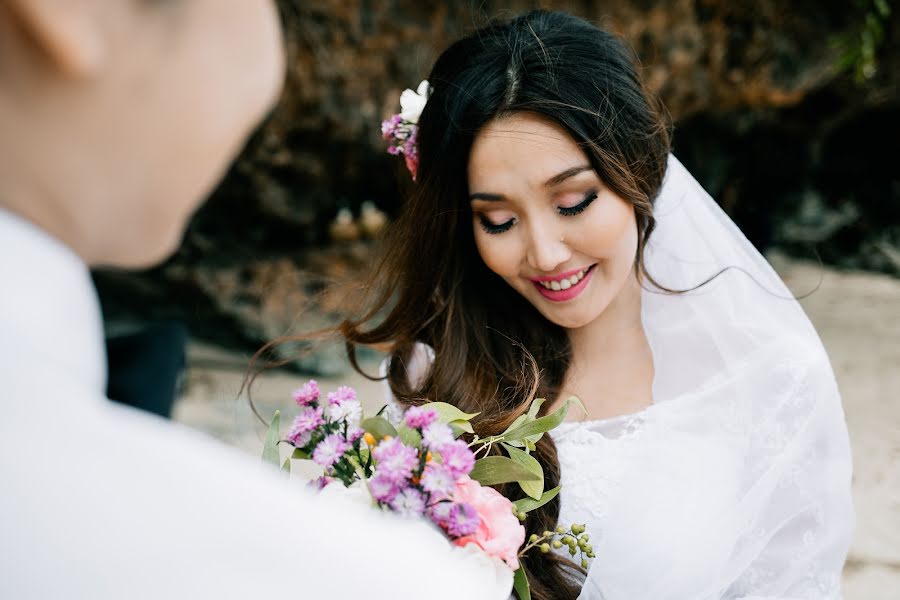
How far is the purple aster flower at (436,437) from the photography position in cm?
111

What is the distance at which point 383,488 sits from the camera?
1.07 m

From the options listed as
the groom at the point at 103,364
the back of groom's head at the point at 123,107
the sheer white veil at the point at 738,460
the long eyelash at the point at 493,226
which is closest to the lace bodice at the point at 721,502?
the sheer white veil at the point at 738,460

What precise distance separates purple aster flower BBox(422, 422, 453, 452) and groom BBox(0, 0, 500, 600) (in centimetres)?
48

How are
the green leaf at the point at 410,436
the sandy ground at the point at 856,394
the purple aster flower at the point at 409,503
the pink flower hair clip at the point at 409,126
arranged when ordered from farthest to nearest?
the sandy ground at the point at 856,394, the pink flower hair clip at the point at 409,126, the green leaf at the point at 410,436, the purple aster flower at the point at 409,503

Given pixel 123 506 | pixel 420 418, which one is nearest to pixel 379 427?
pixel 420 418

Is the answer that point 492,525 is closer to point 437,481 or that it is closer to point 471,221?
point 437,481

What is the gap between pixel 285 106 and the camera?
4.62 m

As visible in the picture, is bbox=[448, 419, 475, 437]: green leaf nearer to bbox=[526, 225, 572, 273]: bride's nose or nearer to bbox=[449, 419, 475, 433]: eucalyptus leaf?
bbox=[449, 419, 475, 433]: eucalyptus leaf

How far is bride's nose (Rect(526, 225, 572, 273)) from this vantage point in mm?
1797

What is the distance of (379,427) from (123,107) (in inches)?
31.0

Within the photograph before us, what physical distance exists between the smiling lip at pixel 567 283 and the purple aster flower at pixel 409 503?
0.91 m

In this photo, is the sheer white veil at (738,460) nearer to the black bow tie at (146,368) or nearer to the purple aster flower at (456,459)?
the purple aster flower at (456,459)

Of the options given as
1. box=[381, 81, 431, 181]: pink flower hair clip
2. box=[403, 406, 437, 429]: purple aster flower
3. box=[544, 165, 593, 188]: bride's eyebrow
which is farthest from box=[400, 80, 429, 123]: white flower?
box=[403, 406, 437, 429]: purple aster flower

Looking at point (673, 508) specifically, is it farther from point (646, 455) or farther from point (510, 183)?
point (510, 183)
